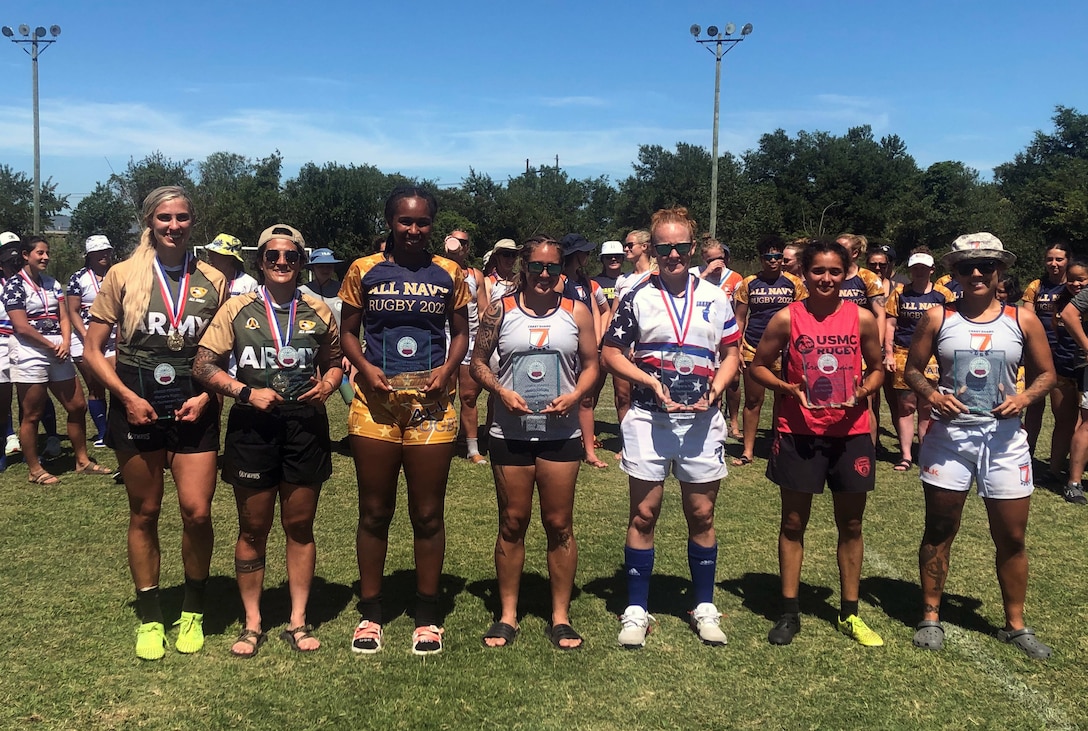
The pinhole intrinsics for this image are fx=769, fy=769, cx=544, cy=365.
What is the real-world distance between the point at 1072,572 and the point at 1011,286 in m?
5.06

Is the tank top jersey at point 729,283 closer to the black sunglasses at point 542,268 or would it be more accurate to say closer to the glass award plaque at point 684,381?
the glass award plaque at point 684,381

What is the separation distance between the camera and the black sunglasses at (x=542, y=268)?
3.78 m

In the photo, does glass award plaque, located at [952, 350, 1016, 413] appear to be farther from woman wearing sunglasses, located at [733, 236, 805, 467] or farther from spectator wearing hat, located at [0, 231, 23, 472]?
spectator wearing hat, located at [0, 231, 23, 472]

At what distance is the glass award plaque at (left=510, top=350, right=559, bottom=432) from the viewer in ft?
12.5

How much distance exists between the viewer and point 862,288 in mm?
7199

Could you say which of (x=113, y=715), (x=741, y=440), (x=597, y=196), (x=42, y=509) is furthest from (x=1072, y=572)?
(x=597, y=196)

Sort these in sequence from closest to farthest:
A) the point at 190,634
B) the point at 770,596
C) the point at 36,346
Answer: the point at 190,634, the point at 770,596, the point at 36,346

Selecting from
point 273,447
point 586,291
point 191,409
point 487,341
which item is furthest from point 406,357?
point 586,291

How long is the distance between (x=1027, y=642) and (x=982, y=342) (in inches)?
60.1

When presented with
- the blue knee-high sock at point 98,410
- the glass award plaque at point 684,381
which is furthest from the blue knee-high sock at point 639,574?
the blue knee-high sock at point 98,410

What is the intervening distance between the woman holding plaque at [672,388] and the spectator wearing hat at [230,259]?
1955 mm

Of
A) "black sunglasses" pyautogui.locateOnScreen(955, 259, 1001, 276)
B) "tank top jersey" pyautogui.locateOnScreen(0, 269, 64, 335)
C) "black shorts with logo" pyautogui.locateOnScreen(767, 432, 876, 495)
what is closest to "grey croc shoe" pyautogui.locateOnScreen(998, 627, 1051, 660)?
"black shorts with logo" pyautogui.locateOnScreen(767, 432, 876, 495)

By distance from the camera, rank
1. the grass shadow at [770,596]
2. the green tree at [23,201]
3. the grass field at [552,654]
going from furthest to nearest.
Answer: the green tree at [23,201]
the grass shadow at [770,596]
the grass field at [552,654]

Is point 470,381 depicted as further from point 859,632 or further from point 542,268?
point 859,632
